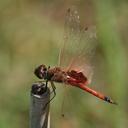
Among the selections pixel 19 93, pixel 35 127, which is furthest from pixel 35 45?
pixel 35 127

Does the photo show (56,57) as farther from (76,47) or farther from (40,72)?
(40,72)

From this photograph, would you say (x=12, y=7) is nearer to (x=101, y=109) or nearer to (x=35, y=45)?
(x=35, y=45)

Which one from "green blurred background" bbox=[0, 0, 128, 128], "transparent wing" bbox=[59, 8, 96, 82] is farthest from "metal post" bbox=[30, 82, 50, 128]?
"green blurred background" bbox=[0, 0, 128, 128]

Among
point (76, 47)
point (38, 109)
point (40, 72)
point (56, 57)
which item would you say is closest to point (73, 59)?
point (76, 47)

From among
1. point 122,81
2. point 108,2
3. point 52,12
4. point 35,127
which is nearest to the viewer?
point 35,127

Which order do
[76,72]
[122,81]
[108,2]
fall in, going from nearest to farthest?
1. [76,72]
2. [122,81]
3. [108,2]

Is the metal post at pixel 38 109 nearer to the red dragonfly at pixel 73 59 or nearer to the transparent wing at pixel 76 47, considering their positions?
the red dragonfly at pixel 73 59
